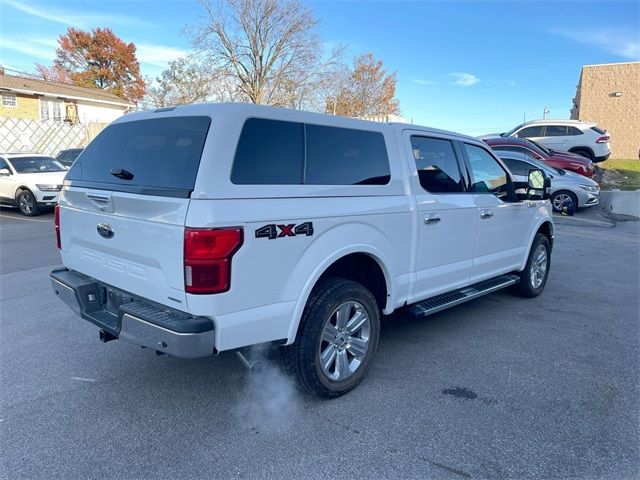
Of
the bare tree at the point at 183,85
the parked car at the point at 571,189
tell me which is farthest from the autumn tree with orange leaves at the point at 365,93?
the parked car at the point at 571,189

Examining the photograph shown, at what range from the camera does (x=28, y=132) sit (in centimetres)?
2241

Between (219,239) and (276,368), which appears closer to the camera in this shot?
(219,239)

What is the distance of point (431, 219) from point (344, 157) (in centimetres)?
105

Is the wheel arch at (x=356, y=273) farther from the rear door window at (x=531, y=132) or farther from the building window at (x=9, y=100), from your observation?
the building window at (x=9, y=100)

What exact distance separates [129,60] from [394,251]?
5228 cm

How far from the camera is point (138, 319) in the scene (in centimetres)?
274

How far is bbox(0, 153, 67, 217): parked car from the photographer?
1241 centimetres

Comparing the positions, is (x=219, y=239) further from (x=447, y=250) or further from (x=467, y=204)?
(x=467, y=204)

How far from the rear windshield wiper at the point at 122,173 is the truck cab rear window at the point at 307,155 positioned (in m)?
0.88

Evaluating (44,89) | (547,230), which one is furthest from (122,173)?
(44,89)

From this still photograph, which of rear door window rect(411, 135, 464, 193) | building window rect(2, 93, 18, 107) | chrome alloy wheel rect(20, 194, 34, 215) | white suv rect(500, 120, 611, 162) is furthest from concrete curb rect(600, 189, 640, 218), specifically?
building window rect(2, 93, 18, 107)

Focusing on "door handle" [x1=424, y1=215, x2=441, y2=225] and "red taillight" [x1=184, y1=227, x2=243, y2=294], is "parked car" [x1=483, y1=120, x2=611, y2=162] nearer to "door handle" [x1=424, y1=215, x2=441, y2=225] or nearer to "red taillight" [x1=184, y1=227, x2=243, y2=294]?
"door handle" [x1=424, y1=215, x2=441, y2=225]

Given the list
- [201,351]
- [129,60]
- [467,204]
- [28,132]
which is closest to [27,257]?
[201,351]

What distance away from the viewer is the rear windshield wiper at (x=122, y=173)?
3.10m
